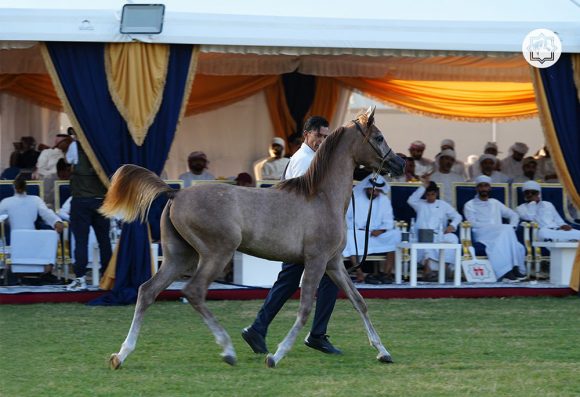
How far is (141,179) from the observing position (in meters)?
7.89

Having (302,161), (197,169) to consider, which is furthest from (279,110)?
(302,161)

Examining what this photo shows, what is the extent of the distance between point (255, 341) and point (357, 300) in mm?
826

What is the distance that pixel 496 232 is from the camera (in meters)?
14.0

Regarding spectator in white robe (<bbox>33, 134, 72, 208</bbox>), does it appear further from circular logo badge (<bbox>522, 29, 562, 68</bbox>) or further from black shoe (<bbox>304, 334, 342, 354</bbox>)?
black shoe (<bbox>304, 334, 342, 354</bbox>)

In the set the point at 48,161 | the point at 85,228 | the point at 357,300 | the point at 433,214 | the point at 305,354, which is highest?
the point at 48,161

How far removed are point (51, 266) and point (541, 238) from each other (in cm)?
578

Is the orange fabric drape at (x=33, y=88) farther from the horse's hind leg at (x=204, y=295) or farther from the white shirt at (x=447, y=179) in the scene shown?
the horse's hind leg at (x=204, y=295)

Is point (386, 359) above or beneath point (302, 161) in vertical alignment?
beneath

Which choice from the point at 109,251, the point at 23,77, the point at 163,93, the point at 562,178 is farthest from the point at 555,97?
the point at 23,77

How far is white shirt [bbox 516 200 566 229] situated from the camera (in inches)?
568

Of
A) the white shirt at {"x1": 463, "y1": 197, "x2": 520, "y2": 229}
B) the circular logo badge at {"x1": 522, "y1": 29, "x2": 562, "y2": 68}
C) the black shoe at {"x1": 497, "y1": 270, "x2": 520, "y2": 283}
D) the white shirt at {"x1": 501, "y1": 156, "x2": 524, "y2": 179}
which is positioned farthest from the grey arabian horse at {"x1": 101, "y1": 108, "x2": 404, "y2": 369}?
the white shirt at {"x1": 501, "y1": 156, "x2": 524, "y2": 179}

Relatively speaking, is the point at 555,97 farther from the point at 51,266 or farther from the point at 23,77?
the point at 23,77

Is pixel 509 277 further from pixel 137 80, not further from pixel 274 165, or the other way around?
pixel 137 80

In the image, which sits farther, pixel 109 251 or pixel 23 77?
pixel 23 77
